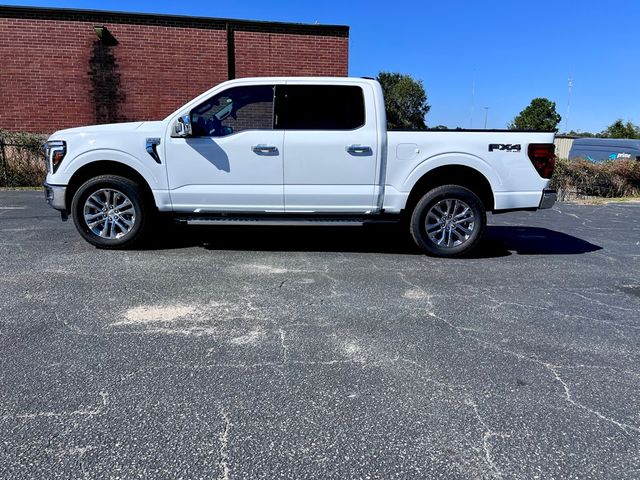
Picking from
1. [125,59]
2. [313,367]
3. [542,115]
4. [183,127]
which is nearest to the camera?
[313,367]

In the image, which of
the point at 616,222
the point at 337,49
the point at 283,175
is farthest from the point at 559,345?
the point at 337,49

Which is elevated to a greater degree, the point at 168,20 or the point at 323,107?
the point at 168,20

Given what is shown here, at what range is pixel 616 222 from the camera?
9477 mm

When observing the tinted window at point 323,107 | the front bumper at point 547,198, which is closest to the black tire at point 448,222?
the front bumper at point 547,198

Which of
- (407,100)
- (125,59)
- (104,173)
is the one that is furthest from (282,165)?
(407,100)

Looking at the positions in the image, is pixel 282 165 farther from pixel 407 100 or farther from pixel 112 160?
pixel 407 100

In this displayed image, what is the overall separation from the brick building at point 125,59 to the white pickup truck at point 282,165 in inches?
342

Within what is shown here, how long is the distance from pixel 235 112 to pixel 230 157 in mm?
616

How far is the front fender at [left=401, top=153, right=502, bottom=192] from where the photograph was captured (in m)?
5.84

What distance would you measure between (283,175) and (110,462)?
4081 millimetres

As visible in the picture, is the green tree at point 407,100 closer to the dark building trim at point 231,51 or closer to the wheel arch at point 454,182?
the dark building trim at point 231,51

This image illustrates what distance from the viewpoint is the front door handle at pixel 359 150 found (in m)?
5.73

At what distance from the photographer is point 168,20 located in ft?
44.4

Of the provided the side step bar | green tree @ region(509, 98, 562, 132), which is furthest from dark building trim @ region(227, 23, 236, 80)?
green tree @ region(509, 98, 562, 132)
